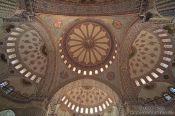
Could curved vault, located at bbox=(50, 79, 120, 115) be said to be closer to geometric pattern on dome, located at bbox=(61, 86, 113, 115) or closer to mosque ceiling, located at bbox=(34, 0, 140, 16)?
geometric pattern on dome, located at bbox=(61, 86, 113, 115)

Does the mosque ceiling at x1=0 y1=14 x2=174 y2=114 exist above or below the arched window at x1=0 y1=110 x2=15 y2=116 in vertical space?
above

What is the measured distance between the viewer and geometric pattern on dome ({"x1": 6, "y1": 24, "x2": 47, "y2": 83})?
18.9 m

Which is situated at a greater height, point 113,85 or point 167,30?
point 167,30

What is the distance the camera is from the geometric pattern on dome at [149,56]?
1891 centimetres

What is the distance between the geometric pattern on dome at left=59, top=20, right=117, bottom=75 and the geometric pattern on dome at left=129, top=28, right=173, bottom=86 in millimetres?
1774

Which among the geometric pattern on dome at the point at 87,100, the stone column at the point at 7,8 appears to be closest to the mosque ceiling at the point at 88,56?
the geometric pattern on dome at the point at 87,100

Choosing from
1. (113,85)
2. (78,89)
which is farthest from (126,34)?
(78,89)

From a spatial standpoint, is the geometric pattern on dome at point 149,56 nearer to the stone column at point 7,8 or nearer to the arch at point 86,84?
the arch at point 86,84

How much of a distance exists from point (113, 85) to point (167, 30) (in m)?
5.34

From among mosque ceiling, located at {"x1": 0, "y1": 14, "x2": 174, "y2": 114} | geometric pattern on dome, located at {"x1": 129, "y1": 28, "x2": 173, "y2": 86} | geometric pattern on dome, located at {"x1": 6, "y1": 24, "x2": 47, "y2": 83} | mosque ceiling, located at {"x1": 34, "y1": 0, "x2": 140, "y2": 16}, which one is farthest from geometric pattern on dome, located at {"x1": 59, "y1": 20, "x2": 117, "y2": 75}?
mosque ceiling, located at {"x1": 34, "y1": 0, "x2": 140, "y2": 16}

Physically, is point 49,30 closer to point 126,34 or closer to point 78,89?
point 126,34

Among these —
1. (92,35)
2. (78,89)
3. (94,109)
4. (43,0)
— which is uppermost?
(43,0)

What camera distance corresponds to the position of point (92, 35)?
20.2 metres

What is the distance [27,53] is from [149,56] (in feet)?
28.3
